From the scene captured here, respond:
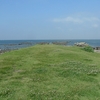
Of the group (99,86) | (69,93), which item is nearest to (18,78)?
(69,93)

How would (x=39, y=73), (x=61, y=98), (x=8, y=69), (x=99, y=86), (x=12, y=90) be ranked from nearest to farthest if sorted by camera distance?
(x=61, y=98) → (x=12, y=90) → (x=99, y=86) → (x=39, y=73) → (x=8, y=69)

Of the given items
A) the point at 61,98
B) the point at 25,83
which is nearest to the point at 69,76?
the point at 25,83

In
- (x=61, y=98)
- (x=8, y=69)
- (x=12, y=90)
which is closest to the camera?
(x=61, y=98)

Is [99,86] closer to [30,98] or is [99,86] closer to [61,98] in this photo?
[61,98]

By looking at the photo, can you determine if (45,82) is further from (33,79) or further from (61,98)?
(61,98)

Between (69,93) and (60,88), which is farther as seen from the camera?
(60,88)

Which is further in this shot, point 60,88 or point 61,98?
point 60,88

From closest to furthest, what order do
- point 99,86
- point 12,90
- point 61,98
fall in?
point 61,98 → point 12,90 → point 99,86

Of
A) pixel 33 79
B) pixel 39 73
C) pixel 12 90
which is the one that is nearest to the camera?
pixel 12 90

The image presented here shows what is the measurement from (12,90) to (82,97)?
15.0 ft

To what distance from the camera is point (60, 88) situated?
14719 millimetres

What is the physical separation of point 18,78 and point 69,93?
542cm

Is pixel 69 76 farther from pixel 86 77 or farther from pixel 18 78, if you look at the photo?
pixel 18 78

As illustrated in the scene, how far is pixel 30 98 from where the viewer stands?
12.9m
